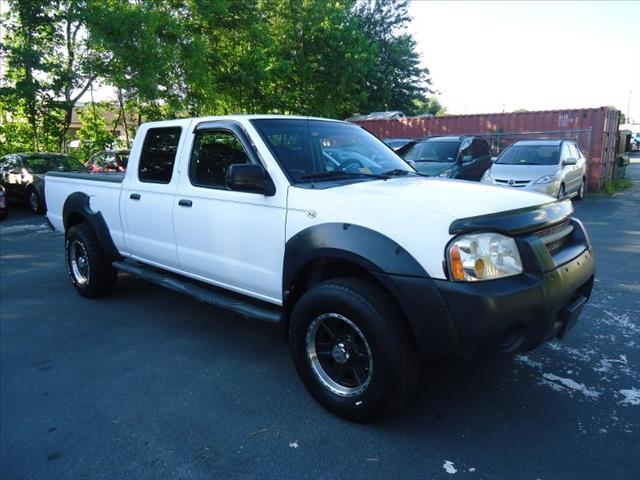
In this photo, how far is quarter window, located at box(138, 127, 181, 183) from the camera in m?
4.23

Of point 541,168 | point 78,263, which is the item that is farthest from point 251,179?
point 541,168

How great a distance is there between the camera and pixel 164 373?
3598mm

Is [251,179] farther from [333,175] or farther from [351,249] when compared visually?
[351,249]

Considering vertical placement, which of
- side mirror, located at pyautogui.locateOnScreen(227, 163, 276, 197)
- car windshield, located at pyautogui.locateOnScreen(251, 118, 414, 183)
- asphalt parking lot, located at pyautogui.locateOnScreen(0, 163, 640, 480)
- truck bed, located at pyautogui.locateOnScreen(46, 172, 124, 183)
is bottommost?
asphalt parking lot, located at pyautogui.locateOnScreen(0, 163, 640, 480)

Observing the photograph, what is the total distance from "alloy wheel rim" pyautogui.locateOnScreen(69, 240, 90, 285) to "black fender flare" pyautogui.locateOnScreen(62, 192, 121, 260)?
33cm

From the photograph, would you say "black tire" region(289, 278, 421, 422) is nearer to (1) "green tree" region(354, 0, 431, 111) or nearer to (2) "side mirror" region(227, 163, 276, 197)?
(2) "side mirror" region(227, 163, 276, 197)

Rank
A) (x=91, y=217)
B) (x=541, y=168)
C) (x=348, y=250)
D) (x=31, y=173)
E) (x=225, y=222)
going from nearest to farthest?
(x=348, y=250)
(x=225, y=222)
(x=91, y=217)
(x=541, y=168)
(x=31, y=173)

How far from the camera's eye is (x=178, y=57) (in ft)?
53.5

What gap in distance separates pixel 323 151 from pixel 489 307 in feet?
6.08

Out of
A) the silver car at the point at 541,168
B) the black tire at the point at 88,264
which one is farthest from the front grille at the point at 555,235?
the silver car at the point at 541,168

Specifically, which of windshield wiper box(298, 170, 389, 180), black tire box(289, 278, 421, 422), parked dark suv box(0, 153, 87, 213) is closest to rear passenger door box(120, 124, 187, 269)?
windshield wiper box(298, 170, 389, 180)

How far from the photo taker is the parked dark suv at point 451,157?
408 inches

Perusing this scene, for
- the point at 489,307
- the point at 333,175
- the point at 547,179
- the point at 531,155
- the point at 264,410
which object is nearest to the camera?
the point at 489,307

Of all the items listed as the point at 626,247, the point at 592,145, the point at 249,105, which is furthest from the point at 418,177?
the point at 249,105
